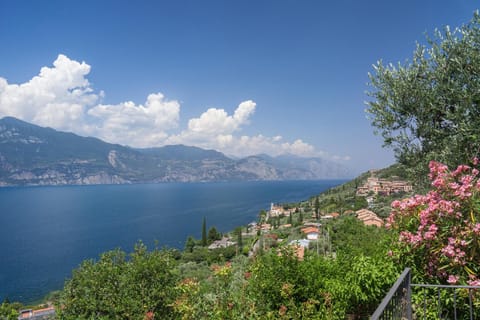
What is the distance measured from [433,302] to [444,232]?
0.97m

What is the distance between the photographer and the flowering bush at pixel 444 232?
11.1 ft

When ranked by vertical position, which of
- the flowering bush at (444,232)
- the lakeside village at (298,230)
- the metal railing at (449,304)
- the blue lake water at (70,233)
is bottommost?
the blue lake water at (70,233)

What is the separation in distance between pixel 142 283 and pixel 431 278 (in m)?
6.45

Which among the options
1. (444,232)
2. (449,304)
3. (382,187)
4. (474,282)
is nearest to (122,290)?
(449,304)

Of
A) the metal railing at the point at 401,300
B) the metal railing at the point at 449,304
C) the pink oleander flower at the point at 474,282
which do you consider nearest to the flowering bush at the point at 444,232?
the pink oleander flower at the point at 474,282

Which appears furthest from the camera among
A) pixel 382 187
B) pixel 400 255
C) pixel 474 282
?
pixel 382 187

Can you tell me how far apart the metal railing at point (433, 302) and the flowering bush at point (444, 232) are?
0.16 m

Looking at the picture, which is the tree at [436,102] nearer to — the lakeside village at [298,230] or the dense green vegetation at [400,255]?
the dense green vegetation at [400,255]

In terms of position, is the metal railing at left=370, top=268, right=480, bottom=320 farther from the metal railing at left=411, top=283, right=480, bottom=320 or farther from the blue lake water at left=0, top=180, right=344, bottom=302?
the blue lake water at left=0, top=180, right=344, bottom=302

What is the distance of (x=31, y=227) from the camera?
2842 inches

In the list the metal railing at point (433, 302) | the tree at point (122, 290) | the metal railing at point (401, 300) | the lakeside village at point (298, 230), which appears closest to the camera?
the metal railing at point (401, 300)

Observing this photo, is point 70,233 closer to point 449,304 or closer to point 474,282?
point 449,304

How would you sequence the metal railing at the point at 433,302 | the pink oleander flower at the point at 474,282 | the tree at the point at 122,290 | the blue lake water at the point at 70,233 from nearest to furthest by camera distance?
the metal railing at the point at 433,302 < the pink oleander flower at the point at 474,282 < the tree at the point at 122,290 < the blue lake water at the point at 70,233

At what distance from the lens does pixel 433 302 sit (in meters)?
3.74
